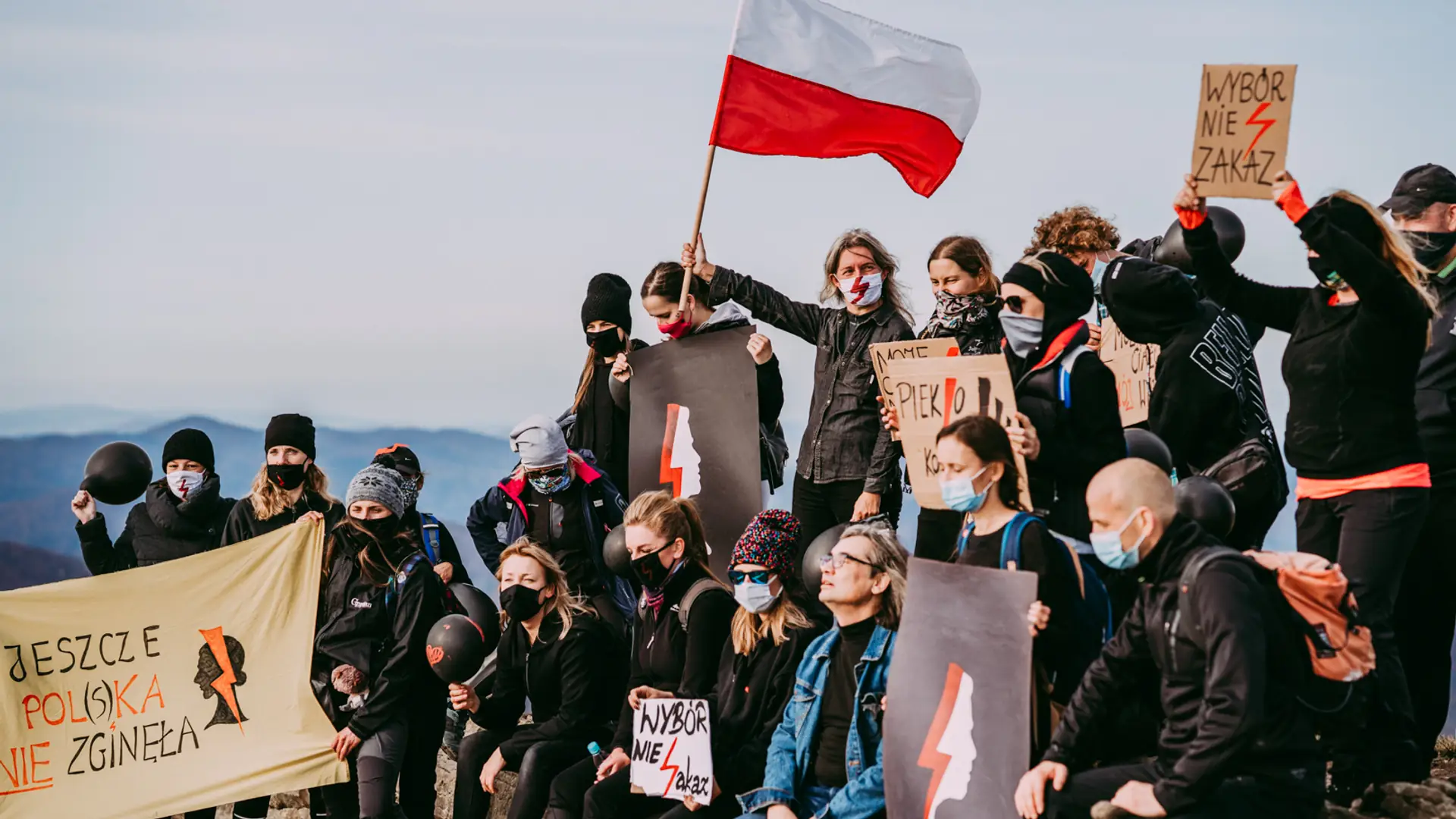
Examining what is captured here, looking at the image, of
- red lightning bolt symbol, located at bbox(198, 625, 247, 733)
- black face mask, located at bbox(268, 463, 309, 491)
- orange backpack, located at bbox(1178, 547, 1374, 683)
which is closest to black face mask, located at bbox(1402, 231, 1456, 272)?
orange backpack, located at bbox(1178, 547, 1374, 683)

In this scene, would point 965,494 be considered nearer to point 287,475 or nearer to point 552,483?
point 552,483

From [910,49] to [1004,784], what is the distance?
14.3 ft

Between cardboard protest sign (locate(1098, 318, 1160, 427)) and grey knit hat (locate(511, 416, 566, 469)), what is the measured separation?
2.88m

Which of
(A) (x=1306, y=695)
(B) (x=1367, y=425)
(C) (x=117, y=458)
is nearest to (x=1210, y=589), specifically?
(A) (x=1306, y=695)

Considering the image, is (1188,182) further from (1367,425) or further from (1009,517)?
(1009,517)

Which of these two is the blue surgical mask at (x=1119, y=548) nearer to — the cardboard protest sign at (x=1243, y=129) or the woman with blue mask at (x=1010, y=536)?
the woman with blue mask at (x=1010, y=536)

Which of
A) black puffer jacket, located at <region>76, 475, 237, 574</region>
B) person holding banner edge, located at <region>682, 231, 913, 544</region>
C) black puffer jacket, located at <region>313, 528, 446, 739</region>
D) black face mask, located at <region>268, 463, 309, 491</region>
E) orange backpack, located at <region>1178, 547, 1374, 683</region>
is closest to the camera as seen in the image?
orange backpack, located at <region>1178, 547, 1374, 683</region>

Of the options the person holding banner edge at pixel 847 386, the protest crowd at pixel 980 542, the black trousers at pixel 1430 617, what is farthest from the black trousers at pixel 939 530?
the black trousers at pixel 1430 617

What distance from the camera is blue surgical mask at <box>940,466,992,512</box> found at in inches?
225

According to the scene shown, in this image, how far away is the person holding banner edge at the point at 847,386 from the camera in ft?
25.3

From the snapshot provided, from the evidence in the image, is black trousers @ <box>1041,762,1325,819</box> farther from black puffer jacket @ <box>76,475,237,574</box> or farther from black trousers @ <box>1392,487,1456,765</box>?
black puffer jacket @ <box>76,475,237,574</box>

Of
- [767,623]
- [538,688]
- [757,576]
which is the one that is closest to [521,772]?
[538,688]

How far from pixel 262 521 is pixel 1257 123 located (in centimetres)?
576

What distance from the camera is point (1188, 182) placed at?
6.10 m
